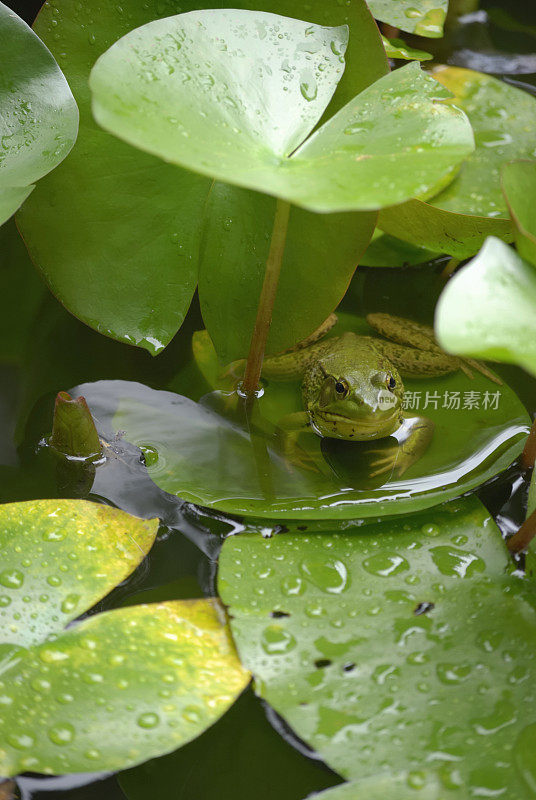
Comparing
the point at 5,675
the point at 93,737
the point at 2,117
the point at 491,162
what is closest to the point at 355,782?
the point at 93,737

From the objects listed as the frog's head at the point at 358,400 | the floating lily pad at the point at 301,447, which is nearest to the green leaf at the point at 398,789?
the floating lily pad at the point at 301,447

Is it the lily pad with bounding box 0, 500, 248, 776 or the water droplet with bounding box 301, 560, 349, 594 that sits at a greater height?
the water droplet with bounding box 301, 560, 349, 594

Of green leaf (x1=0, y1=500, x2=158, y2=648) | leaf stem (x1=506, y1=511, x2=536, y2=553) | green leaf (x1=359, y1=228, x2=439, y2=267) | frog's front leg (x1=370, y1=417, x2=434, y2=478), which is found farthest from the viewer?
green leaf (x1=359, y1=228, x2=439, y2=267)

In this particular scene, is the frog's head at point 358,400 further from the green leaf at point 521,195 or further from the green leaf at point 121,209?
the green leaf at point 521,195

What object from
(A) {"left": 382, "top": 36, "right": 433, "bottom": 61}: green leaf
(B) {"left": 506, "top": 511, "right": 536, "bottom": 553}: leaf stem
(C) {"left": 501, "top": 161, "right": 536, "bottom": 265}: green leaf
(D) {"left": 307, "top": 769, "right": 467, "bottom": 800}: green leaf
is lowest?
(D) {"left": 307, "top": 769, "right": 467, "bottom": 800}: green leaf

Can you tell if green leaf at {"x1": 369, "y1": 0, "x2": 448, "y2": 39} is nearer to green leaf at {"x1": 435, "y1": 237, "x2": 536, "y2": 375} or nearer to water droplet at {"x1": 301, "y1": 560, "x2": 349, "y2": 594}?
green leaf at {"x1": 435, "y1": 237, "x2": 536, "y2": 375}

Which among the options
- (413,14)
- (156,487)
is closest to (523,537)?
(156,487)

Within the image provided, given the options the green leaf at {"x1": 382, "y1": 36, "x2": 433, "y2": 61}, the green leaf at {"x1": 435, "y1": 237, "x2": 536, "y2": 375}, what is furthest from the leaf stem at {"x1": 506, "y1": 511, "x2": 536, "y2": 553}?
the green leaf at {"x1": 382, "y1": 36, "x2": 433, "y2": 61}
